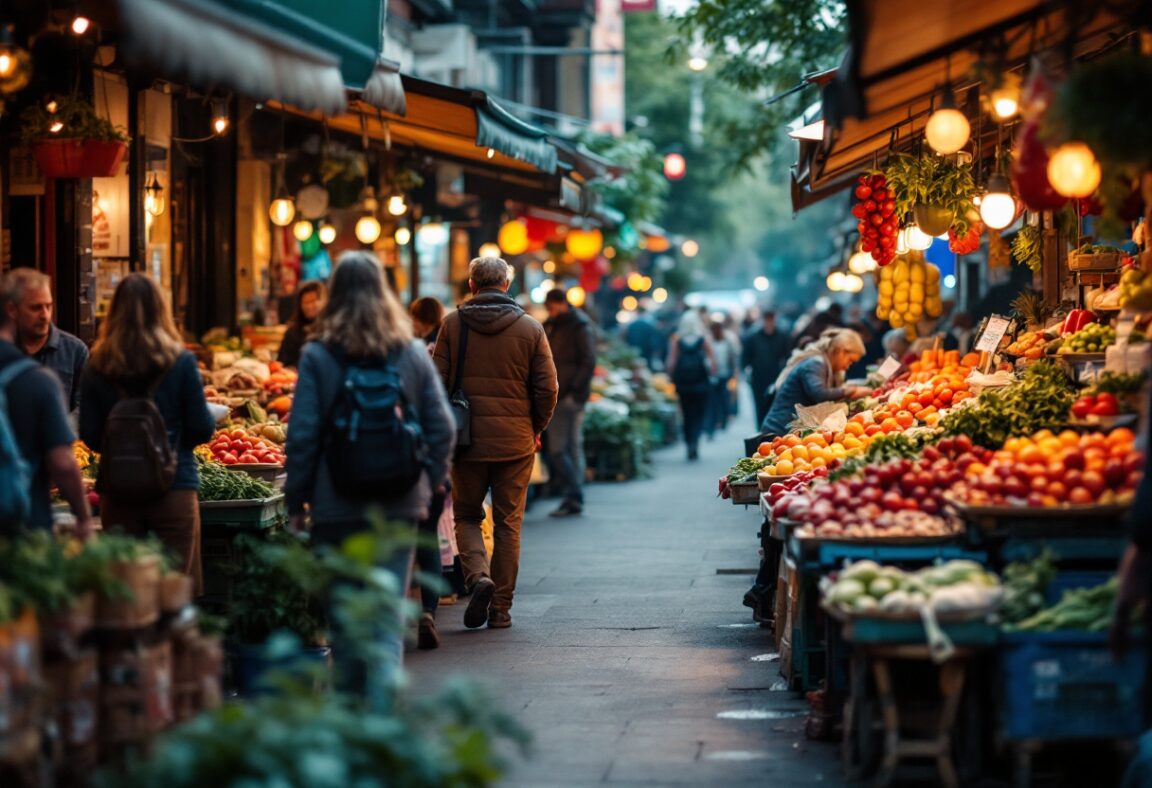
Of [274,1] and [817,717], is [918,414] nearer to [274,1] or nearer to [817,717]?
[817,717]

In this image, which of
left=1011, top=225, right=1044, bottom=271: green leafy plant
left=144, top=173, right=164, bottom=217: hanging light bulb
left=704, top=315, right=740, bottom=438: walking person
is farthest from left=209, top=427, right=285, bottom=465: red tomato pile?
left=704, top=315, right=740, bottom=438: walking person

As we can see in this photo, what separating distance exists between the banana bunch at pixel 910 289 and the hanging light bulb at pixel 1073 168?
22.2 ft

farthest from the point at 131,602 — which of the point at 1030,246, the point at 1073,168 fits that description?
the point at 1030,246

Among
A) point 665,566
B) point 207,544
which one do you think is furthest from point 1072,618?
point 665,566

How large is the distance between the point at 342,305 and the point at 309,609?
171cm

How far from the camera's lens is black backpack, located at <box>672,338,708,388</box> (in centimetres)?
2372

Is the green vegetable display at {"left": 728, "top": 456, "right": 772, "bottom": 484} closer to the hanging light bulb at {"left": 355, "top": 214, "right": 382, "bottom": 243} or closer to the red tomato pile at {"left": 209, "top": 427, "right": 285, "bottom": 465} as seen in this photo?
the red tomato pile at {"left": 209, "top": 427, "right": 285, "bottom": 465}

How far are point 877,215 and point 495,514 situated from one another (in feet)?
13.5

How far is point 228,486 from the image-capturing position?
31.2 ft

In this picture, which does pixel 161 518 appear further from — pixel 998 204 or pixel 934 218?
pixel 934 218

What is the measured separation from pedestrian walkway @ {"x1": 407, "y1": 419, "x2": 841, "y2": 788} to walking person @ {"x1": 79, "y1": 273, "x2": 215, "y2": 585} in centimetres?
174

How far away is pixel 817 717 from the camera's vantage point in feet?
25.3

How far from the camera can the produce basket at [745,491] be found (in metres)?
10.7

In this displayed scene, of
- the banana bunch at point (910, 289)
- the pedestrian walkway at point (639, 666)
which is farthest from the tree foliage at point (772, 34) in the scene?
the pedestrian walkway at point (639, 666)
